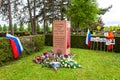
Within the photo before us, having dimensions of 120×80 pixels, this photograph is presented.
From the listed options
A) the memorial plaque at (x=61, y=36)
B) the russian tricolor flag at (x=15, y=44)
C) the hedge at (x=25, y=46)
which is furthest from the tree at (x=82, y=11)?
the russian tricolor flag at (x=15, y=44)

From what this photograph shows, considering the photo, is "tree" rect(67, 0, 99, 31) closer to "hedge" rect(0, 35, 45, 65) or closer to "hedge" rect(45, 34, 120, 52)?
"hedge" rect(45, 34, 120, 52)

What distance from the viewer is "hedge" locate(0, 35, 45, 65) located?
37.2ft

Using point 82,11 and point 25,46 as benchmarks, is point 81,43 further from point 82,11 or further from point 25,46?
point 82,11

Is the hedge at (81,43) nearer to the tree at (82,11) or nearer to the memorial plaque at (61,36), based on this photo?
the memorial plaque at (61,36)

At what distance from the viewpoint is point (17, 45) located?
12.1 metres

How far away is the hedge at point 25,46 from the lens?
37.2ft

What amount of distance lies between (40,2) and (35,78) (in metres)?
Result: 27.5

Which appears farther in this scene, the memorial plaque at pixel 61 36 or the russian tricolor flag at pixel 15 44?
the memorial plaque at pixel 61 36

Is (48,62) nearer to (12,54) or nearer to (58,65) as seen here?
(58,65)

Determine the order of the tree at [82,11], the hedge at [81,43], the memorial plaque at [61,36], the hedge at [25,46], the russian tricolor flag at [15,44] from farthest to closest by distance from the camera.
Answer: the tree at [82,11] < the hedge at [81,43] < the memorial plaque at [61,36] < the russian tricolor flag at [15,44] < the hedge at [25,46]

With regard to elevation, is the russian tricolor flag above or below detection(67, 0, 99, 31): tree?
below

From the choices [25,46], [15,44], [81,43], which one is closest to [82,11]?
[81,43]

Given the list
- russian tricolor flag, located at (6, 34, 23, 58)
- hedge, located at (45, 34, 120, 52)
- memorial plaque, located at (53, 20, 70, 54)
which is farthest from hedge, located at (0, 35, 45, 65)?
hedge, located at (45, 34, 120, 52)

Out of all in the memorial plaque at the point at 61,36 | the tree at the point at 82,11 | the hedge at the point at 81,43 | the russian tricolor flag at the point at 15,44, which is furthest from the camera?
the tree at the point at 82,11
